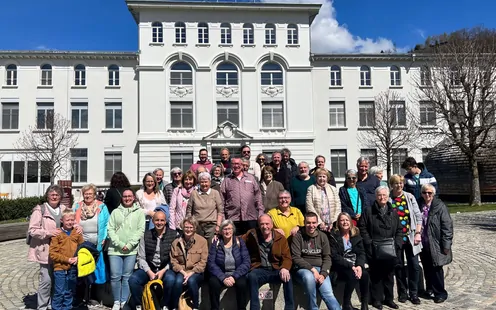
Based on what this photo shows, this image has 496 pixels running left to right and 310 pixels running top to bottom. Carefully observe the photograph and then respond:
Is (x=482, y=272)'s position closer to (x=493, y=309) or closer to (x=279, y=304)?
(x=493, y=309)

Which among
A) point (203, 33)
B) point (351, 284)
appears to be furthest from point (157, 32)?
point (351, 284)

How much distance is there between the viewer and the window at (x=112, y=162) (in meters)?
31.4

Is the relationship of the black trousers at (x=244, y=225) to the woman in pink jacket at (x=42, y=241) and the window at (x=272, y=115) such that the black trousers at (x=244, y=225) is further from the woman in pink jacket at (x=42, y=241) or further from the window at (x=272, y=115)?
the window at (x=272, y=115)

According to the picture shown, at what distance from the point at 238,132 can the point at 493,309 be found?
85.7ft

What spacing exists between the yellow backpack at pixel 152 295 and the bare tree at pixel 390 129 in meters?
27.1

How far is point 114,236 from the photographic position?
5.84 meters

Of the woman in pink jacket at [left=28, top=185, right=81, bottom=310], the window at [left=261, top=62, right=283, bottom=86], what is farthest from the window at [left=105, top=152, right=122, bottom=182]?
the woman in pink jacket at [left=28, top=185, right=81, bottom=310]

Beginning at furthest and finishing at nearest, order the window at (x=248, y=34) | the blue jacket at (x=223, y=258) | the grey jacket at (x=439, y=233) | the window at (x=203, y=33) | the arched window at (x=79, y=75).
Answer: the window at (x=248, y=34), the window at (x=203, y=33), the arched window at (x=79, y=75), the grey jacket at (x=439, y=233), the blue jacket at (x=223, y=258)

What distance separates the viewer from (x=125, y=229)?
5887 millimetres

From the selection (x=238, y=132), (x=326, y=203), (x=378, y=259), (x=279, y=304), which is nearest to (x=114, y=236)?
(x=279, y=304)

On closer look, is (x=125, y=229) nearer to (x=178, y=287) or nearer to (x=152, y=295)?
(x=152, y=295)

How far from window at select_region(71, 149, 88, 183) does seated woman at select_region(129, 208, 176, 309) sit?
28075 mm

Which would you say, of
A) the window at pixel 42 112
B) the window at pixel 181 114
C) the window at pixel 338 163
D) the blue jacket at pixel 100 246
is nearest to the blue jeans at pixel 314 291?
the blue jacket at pixel 100 246

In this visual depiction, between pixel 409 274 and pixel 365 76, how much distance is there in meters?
30.5
